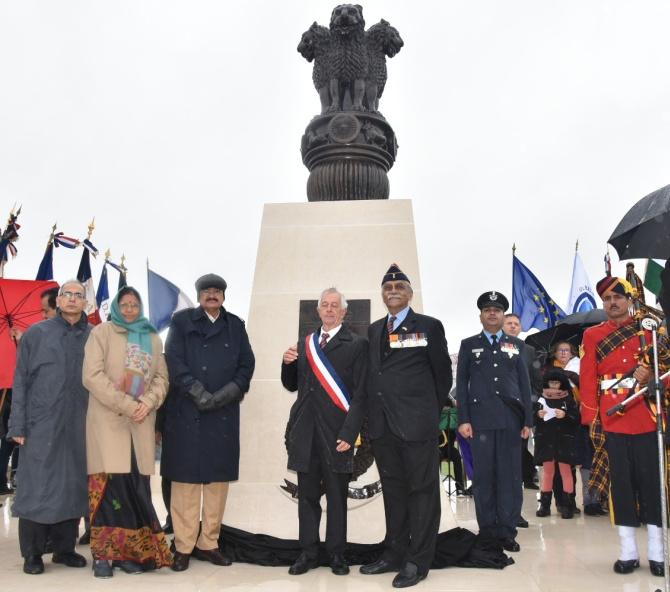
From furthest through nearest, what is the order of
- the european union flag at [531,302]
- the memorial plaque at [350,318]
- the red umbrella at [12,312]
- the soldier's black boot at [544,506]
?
the european union flag at [531,302] → the soldier's black boot at [544,506] → the red umbrella at [12,312] → the memorial plaque at [350,318]

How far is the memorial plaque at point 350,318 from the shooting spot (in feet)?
16.8

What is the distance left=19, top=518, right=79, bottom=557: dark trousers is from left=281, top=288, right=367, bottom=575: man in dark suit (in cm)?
140

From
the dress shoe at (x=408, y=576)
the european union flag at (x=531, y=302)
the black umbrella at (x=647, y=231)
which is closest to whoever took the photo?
the black umbrella at (x=647, y=231)

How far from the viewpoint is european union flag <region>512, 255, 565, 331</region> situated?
973 centimetres

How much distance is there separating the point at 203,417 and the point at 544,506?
3.51 m

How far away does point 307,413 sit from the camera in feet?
13.1

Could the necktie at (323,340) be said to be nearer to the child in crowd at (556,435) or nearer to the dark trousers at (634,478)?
the dark trousers at (634,478)

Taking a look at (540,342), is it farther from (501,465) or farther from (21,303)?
(21,303)

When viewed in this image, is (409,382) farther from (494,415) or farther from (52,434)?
(52,434)

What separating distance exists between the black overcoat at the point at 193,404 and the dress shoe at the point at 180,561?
16.5 inches

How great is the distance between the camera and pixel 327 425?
12.9 feet

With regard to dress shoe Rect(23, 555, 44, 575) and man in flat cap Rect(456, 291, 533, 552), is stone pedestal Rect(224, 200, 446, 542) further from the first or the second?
dress shoe Rect(23, 555, 44, 575)

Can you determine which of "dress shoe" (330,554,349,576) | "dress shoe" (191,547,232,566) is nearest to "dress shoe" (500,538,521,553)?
"dress shoe" (330,554,349,576)

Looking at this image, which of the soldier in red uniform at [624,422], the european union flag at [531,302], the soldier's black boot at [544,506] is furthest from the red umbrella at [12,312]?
the european union flag at [531,302]
